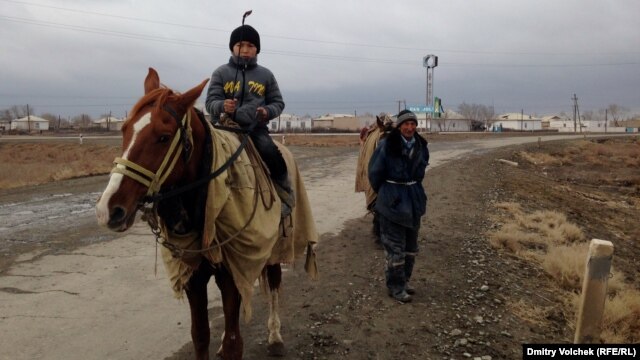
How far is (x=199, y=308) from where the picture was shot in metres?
3.40

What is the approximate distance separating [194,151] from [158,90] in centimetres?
43

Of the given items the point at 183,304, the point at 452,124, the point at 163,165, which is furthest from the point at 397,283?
the point at 452,124

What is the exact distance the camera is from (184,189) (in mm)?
2842

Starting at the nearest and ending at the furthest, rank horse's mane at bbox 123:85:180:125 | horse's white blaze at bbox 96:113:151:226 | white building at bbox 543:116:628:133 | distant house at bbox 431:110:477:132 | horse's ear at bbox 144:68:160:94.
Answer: horse's white blaze at bbox 96:113:151:226, horse's mane at bbox 123:85:180:125, horse's ear at bbox 144:68:160:94, distant house at bbox 431:110:477:132, white building at bbox 543:116:628:133

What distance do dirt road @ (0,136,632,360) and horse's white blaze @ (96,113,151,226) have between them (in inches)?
83.0

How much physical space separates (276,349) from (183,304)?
5.17 feet

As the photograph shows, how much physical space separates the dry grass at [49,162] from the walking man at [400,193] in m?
13.0

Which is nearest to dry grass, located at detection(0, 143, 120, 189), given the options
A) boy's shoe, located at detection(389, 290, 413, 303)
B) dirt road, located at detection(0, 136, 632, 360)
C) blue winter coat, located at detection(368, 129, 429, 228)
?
dirt road, located at detection(0, 136, 632, 360)

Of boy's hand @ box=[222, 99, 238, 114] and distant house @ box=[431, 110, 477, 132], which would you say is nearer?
boy's hand @ box=[222, 99, 238, 114]

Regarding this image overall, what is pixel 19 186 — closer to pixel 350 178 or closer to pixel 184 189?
pixel 350 178

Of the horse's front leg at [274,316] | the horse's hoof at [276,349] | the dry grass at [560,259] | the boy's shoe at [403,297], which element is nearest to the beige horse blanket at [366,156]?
the dry grass at [560,259]

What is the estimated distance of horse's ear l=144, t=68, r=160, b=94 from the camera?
298 centimetres

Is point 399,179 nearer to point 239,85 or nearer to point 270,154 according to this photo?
point 270,154

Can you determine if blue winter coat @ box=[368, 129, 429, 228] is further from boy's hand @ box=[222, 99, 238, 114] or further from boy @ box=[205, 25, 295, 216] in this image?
boy's hand @ box=[222, 99, 238, 114]
